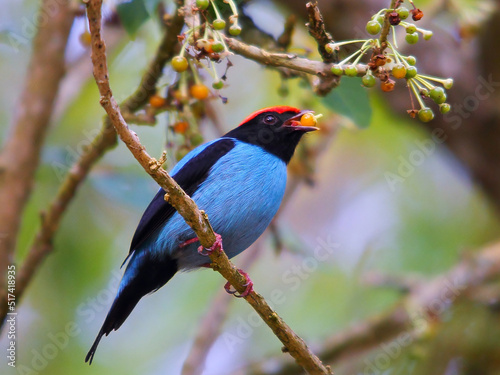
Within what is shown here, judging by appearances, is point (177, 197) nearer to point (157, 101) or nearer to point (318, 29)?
point (318, 29)


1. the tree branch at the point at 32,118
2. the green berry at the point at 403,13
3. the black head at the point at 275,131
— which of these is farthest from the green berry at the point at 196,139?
the green berry at the point at 403,13

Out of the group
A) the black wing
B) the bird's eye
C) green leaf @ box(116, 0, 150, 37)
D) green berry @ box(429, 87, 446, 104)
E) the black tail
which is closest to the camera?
green berry @ box(429, 87, 446, 104)

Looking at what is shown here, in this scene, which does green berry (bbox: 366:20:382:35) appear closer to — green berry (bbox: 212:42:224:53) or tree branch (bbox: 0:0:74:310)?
green berry (bbox: 212:42:224:53)

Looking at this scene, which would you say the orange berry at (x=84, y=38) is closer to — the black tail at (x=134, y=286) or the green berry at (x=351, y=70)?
the black tail at (x=134, y=286)

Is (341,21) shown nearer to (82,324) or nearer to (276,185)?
(276,185)

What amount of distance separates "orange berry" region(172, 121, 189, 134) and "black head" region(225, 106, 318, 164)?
0.65 meters

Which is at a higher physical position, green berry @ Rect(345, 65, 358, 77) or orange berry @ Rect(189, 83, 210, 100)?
orange berry @ Rect(189, 83, 210, 100)

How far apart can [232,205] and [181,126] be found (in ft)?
1.86

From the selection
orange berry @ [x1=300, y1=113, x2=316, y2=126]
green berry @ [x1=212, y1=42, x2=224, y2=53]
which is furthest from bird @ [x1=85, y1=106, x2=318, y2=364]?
green berry @ [x1=212, y1=42, x2=224, y2=53]

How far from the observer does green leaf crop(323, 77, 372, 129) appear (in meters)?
3.59

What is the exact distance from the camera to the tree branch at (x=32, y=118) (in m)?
4.09

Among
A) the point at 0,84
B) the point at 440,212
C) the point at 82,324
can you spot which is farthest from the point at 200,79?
the point at 440,212

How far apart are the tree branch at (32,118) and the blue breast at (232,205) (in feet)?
3.24

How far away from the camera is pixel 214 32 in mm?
2867
